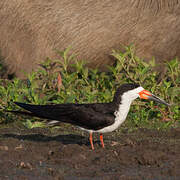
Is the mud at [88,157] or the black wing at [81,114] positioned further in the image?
the black wing at [81,114]

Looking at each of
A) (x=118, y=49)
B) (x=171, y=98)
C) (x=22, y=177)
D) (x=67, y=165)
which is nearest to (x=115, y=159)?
(x=67, y=165)

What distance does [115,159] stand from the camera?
12.0ft

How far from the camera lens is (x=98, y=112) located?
4.05 m

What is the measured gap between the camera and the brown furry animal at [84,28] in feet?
18.7

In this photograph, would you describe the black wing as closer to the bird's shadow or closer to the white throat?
the white throat

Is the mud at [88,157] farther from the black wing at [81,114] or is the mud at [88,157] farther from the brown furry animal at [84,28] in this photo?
the brown furry animal at [84,28]

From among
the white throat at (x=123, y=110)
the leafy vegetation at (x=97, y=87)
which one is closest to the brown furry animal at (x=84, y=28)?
the leafy vegetation at (x=97, y=87)

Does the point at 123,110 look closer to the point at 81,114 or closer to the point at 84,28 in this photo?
the point at 81,114

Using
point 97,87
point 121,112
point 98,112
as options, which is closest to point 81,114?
point 98,112

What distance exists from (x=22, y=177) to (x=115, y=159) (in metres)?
0.82

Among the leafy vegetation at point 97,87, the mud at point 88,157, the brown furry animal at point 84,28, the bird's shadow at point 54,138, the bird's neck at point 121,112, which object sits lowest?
the mud at point 88,157

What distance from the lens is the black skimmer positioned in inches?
155

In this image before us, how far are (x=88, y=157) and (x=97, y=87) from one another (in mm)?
2191

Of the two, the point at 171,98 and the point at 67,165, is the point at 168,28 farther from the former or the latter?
the point at 67,165
